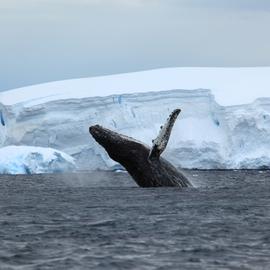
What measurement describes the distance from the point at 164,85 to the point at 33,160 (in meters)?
15.2

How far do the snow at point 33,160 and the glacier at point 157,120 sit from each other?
192 inches

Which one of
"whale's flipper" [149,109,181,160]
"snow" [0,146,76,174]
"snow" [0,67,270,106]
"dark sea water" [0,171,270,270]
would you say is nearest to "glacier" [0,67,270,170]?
"snow" [0,67,270,106]

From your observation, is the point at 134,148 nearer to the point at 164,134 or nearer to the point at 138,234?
the point at 164,134

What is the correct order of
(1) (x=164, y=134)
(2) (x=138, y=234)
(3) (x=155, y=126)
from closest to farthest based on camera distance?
(2) (x=138, y=234) → (1) (x=164, y=134) → (3) (x=155, y=126)

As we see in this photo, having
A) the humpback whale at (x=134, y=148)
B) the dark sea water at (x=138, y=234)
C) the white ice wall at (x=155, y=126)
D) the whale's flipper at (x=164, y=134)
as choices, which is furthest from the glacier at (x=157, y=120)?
the whale's flipper at (x=164, y=134)

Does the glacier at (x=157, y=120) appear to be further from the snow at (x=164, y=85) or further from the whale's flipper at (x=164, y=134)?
the whale's flipper at (x=164, y=134)

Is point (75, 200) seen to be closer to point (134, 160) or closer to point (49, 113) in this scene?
point (134, 160)

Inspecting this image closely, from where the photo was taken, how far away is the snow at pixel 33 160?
53.2m

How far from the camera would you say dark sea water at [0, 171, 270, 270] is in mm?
12203

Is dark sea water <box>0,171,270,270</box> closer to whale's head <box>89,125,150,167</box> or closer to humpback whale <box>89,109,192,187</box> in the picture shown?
humpback whale <box>89,109,192,187</box>

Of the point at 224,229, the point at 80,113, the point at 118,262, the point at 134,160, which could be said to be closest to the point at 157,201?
the point at 134,160

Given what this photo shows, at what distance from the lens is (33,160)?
54094 millimetres

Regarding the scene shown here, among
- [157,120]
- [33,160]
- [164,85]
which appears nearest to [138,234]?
[33,160]

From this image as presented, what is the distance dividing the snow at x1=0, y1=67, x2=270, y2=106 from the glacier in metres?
0.15
